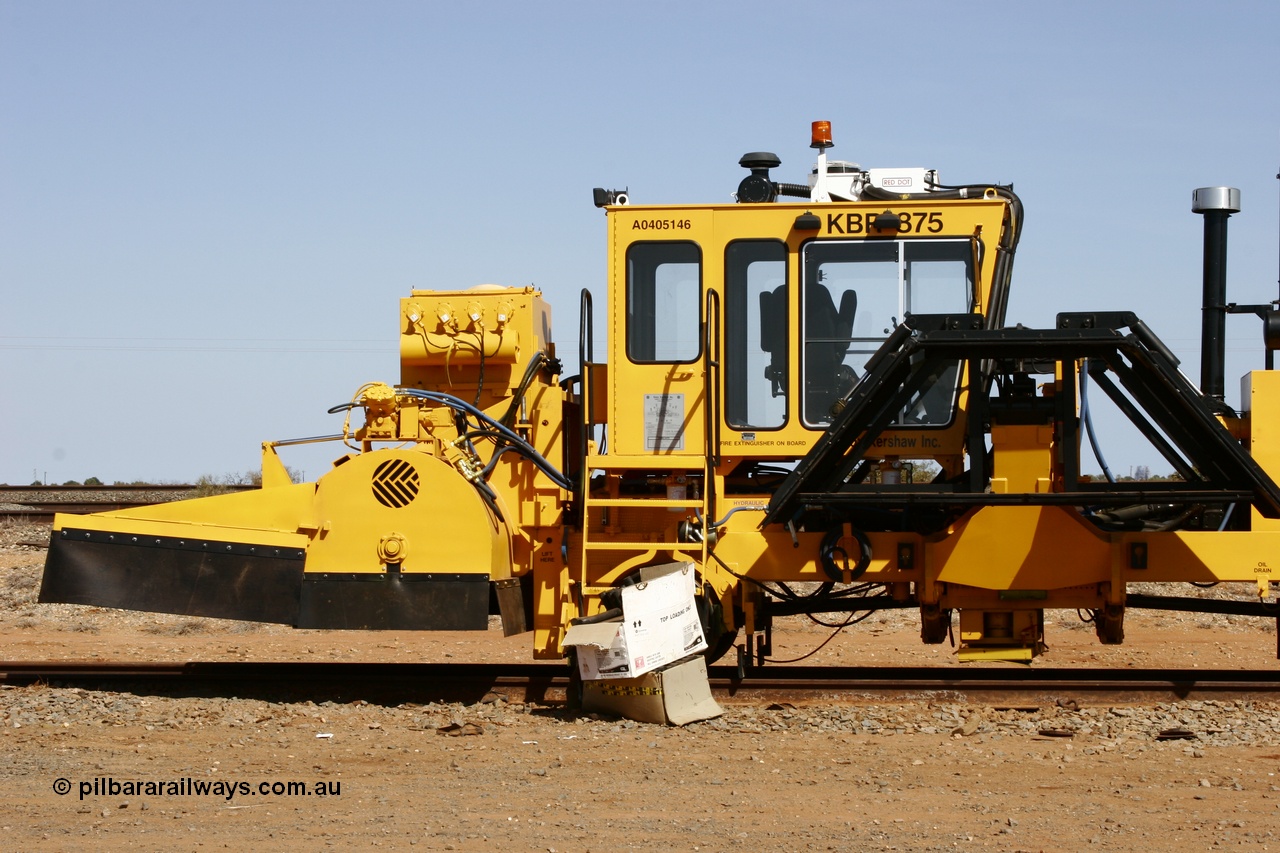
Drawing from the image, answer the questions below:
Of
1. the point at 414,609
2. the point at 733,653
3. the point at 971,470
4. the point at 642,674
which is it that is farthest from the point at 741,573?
the point at 733,653

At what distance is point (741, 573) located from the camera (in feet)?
26.6

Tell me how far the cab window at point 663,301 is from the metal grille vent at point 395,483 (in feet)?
5.02

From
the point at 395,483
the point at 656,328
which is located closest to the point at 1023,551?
the point at 656,328

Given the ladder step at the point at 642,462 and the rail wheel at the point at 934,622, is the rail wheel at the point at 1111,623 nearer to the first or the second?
the rail wheel at the point at 934,622

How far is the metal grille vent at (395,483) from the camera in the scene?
8273mm

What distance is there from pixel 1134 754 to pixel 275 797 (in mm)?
4280

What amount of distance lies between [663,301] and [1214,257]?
3.34 metres

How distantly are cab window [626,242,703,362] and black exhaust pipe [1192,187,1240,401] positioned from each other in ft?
10.0

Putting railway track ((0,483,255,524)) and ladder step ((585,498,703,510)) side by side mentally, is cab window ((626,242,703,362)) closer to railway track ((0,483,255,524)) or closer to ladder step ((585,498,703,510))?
ladder step ((585,498,703,510))

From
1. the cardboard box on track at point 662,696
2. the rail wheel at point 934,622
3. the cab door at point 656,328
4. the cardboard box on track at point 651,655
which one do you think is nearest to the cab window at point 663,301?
the cab door at point 656,328

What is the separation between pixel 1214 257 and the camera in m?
8.21

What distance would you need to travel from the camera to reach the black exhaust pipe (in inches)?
321

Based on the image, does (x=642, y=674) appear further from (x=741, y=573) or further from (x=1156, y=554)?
(x=1156, y=554)

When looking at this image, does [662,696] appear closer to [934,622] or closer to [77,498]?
[934,622]
